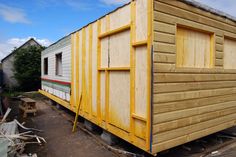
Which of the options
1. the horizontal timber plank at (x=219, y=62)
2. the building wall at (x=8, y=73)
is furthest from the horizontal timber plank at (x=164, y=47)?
the building wall at (x=8, y=73)

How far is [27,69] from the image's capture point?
15352 mm

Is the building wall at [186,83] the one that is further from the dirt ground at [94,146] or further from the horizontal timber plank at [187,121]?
the dirt ground at [94,146]

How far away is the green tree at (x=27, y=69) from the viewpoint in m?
15.2

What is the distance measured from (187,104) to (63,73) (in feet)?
16.6

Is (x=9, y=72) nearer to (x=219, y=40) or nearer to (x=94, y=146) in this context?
(x=94, y=146)

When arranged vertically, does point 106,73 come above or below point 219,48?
below

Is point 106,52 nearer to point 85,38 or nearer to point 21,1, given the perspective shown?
point 85,38

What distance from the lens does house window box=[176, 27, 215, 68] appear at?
129 inches

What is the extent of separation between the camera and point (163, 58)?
9.61ft

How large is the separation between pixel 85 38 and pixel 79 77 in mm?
1163

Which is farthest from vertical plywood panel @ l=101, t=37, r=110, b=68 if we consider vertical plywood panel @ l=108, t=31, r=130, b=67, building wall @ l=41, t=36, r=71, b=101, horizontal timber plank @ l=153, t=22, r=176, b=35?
building wall @ l=41, t=36, r=71, b=101

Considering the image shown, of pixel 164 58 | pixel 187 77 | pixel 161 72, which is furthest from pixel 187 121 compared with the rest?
pixel 164 58

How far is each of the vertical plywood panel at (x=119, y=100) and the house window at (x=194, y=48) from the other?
1.02 meters

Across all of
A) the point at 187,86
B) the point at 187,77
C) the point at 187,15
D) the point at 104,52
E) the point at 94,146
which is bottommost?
the point at 94,146
